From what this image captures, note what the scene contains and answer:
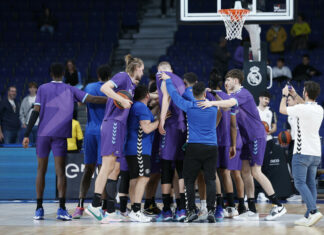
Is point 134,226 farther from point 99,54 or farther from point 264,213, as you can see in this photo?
point 99,54

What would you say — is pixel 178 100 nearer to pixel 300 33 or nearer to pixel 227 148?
pixel 227 148

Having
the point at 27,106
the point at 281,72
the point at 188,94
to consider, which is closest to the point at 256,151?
the point at 188,94

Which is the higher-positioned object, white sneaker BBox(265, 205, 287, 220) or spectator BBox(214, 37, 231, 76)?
spectator BBox(214, 37, 231, 76)

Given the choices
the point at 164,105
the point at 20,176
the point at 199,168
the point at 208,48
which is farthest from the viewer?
the point at 208,48

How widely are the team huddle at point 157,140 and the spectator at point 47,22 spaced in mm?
12024

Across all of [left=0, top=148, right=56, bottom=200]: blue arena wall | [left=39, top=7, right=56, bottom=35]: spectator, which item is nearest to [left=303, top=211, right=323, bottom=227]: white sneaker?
[left=0, top=148, right=56, bottom=200]: blue arena wall

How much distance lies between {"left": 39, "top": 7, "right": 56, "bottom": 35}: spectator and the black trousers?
13.2 m

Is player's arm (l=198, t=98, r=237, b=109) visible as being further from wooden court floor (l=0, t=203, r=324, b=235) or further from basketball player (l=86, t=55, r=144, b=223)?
wooden court floor (l=0, t=203, r=324, b=235)

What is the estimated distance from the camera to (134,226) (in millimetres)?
7613

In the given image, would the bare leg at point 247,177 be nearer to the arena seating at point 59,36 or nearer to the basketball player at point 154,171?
the basketball player at point 154,171

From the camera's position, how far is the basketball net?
10352mm

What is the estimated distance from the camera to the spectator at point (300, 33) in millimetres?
18016

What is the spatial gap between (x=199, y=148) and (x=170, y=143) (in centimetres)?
47

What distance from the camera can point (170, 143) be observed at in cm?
826
